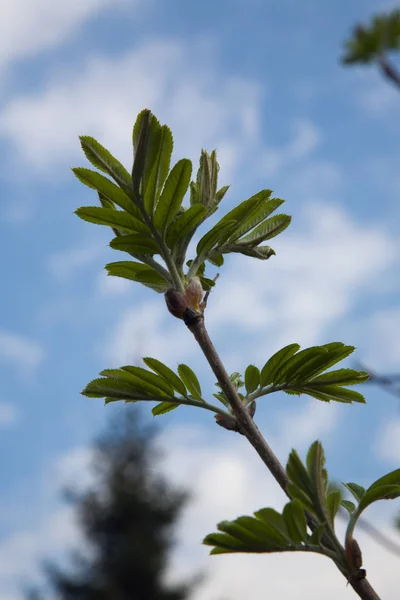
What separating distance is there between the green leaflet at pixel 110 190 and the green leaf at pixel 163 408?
0.29 metres

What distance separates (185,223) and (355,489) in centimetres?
46

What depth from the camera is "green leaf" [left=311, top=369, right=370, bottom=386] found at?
40.2 inches

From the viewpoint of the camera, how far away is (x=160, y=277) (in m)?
1.04

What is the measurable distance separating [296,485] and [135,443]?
2596 cm

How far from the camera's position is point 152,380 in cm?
101

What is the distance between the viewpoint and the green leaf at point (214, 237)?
39.2 inches

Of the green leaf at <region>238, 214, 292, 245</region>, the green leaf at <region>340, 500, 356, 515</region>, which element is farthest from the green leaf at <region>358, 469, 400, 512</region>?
the green leaf at <region>238, 214, 292, 245</region>

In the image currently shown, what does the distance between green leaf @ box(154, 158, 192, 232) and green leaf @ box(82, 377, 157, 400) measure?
0.78ft

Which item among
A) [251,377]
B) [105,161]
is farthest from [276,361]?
[105,161]

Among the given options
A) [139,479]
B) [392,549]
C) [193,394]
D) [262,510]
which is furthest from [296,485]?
[139,479]

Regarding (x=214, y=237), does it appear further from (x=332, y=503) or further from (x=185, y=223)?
(x=332, y=503)

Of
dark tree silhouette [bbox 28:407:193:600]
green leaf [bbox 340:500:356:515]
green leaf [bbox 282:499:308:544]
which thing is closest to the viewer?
green leaf [bbox 282:499:308:544]

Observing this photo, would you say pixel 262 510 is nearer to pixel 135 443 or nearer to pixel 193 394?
pixel 193 394

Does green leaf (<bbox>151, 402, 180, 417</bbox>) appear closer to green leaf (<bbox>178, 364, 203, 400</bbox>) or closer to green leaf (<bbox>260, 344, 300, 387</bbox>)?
green leaf (<bbox>178, 364, 203, 400</bbox>)
